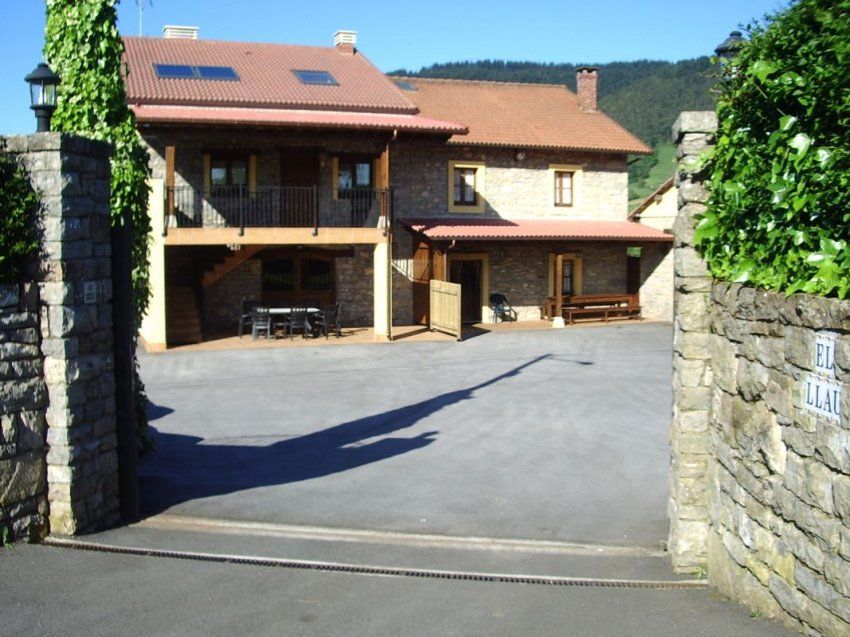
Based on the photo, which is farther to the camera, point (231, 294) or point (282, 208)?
point (231, 294)

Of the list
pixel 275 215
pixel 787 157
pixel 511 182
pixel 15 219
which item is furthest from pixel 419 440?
pixel 511 182

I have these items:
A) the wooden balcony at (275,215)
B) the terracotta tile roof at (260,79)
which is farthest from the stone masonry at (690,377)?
the terracotta tile roof at (260,79)

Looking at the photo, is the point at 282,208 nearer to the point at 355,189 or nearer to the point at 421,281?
the point at 355,189

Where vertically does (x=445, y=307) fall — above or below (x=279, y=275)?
below

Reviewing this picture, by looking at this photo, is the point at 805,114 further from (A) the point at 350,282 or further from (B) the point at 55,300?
(A) the point at 350,282

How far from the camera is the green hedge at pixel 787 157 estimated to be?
4434 millimetres

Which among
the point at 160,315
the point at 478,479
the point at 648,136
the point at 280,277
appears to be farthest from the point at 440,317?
the point at 648,136

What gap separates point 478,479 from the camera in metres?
9.29

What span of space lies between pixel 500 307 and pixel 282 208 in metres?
7.16

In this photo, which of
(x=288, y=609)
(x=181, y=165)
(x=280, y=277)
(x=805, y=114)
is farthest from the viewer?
(x=280, y=277)

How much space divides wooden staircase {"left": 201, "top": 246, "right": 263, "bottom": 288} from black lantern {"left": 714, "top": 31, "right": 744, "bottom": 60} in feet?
55.1

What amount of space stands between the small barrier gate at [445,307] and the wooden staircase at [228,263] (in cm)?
469

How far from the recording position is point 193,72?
23766 mm

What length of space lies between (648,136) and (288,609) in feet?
228
